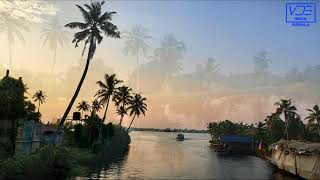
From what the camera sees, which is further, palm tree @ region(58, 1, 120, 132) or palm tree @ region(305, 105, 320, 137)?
palm tree @ region(305, 105, 320, 137)

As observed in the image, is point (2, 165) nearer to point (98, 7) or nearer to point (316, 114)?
point (98, 7)

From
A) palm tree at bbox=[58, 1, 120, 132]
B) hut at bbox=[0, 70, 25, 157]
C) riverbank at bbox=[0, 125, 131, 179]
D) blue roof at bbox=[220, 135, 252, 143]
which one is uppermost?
palm tree at bbox=[58, 1, 120, 132]

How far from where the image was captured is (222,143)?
127375mm

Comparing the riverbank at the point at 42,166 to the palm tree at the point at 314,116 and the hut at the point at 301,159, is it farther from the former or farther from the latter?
the palm tree at the point at 314,116

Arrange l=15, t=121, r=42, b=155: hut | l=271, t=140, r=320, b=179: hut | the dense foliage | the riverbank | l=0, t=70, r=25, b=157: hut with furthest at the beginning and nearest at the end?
the dense foliage → l=271, t=140, r=320, b=179: hut → l=15, t=121, r=42, b=155: hut → l=0, t=70, r=25, b=157: hut → the riverbank

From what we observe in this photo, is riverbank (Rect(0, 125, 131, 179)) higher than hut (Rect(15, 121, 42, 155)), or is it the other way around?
hut (Rect(15, 121, 42, 155))

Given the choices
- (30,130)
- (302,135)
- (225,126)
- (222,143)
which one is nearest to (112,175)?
(30,130)

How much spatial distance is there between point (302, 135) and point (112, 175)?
7360cm

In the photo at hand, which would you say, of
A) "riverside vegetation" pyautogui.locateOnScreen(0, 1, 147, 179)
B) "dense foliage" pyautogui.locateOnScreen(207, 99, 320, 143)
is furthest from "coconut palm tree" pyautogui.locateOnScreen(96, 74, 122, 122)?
"dense foliage" pyautogui.locateOnScreen(207, 99, 320, 143)

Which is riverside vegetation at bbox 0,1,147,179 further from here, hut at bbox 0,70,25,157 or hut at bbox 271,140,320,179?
hut at bbox 271,140,320,179

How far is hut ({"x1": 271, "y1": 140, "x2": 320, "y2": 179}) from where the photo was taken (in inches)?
1897

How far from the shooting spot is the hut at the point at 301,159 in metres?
48.2

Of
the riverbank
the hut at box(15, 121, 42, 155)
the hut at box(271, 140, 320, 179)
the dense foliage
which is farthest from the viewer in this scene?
the dense foliage

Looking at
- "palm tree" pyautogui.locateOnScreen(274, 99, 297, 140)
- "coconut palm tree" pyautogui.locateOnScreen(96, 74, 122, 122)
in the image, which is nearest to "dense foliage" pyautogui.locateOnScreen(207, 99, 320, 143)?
"palm tree" pyautogui.locateOnScreen(274, 99, 297, 140)
